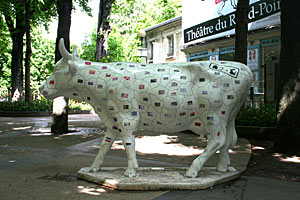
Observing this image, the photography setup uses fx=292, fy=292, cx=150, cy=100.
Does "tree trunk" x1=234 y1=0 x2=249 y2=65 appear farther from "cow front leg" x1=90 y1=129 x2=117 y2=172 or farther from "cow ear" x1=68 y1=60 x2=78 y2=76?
"cow ear" x1=68 y1=60 x2=78 y2=76

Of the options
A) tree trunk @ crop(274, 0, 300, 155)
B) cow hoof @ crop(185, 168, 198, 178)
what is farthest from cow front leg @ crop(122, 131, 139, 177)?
tree trunk @ crop(274, 0, 300, 155)

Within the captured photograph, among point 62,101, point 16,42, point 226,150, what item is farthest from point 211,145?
point 16,42

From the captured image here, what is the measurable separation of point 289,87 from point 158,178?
4.26 m

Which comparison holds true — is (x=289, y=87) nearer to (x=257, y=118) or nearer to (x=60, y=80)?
(x=257, y=118)

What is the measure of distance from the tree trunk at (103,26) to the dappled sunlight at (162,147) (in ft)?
40.9

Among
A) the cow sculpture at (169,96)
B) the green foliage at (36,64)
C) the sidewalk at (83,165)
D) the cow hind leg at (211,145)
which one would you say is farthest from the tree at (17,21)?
the green foliage at (36,64)

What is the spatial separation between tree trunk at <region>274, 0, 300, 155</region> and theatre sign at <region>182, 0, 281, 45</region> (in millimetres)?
7458

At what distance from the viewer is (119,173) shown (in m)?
4.81

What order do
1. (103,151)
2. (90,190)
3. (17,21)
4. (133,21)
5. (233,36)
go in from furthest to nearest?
(133,21)
(17,21)
(233,36)
(103,151)
(90,190)

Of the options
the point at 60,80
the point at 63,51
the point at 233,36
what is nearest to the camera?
the point at 63,51

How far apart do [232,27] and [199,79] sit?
13921 millimetres

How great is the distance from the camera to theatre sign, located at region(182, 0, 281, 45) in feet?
49.8

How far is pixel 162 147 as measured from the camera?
7.95m

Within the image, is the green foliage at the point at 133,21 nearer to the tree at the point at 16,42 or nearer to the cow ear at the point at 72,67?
the tree at the point at 16,42
